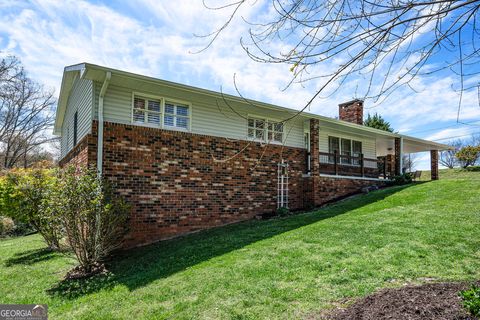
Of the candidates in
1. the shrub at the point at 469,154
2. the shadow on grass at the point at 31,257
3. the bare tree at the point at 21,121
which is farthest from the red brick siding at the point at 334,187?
the bare tree at the point at 21,121

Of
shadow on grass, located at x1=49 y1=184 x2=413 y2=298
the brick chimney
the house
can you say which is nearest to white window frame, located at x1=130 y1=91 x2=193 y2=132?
the house

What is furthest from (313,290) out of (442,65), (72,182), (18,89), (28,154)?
(28,154)

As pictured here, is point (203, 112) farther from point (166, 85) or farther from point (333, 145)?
point (333, 145)

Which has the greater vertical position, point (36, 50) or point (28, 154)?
point (36, 50)

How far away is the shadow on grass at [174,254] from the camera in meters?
5.99

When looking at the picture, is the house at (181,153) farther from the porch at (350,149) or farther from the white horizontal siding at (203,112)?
the porch at (350,149)

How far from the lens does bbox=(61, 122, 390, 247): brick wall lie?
28.6ft

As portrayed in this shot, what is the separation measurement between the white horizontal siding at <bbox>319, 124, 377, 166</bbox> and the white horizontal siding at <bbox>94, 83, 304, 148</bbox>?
2181 millimetres

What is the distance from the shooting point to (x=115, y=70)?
316 inches

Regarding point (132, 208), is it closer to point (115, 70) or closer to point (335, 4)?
point (115, 70)

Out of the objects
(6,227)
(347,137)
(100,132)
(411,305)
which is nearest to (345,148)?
(347,137)

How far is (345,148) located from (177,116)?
9765 millimetres

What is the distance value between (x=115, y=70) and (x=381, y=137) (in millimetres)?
14126

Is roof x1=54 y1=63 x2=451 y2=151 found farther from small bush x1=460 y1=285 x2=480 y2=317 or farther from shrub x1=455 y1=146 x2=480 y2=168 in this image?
shrub x1=455 y1=146 x2=480 y2=168
